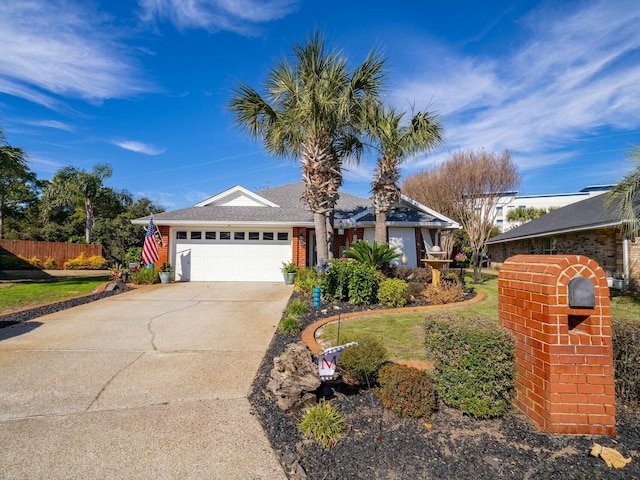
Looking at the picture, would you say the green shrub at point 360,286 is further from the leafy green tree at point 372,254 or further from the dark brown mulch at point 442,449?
the dark brown mulch at point 442,449

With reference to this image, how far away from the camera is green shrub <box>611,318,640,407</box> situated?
305cm

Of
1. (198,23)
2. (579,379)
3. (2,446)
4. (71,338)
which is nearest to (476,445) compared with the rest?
(579,379)

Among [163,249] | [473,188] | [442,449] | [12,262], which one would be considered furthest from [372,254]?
[12,262]

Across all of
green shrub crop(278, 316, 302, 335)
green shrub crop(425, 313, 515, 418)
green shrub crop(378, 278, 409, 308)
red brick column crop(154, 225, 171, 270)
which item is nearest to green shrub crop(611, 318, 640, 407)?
green shrub crop(425, 313, 515, 418)

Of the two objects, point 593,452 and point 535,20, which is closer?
point 593,452

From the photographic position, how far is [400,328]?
20.8 feet

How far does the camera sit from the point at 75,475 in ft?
7.97

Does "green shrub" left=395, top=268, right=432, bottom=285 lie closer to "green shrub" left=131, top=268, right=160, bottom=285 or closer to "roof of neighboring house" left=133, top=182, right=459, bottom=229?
"roof of neighboring house" left=133, top=182, right=459, bottom=229

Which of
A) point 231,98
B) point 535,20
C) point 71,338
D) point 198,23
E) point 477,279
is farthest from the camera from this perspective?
point 477,279

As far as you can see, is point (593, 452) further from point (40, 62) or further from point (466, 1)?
point (40, 62)

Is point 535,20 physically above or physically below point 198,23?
Result: below

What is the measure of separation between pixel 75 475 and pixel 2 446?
2.97 feet

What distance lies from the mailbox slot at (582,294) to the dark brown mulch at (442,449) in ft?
3.35

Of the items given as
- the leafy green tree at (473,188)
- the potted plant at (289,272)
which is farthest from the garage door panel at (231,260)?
the leafy green tree at (473,188)
